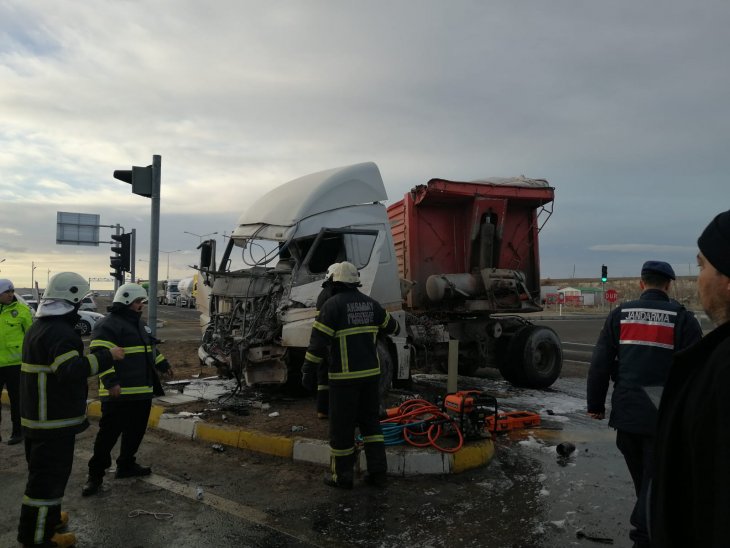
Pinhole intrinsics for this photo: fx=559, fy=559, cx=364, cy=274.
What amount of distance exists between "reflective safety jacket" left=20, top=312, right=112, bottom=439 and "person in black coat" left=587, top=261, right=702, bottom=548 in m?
3.42

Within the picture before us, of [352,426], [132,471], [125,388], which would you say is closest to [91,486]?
[132,471]

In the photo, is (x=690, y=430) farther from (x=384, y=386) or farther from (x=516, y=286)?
(x=516, y=286)

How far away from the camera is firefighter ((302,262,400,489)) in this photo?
4656 millimetres

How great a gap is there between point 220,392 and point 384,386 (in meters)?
2.57

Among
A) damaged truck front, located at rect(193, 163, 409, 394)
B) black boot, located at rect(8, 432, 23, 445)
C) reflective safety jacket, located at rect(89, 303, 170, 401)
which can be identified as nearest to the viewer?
reflective safety jacket, located at rect(89, 303, 170, 401)

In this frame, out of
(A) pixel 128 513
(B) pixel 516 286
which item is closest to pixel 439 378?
(B) pixel 516 286

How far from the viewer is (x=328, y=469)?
16.8 feet

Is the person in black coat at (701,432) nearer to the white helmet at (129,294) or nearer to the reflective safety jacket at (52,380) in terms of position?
the reflective safety jacket at (52,380)

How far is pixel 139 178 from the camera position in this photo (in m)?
7.89

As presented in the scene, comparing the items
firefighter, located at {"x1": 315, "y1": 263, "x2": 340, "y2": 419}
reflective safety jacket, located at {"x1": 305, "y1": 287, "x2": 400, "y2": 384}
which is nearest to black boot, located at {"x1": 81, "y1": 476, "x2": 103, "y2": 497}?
reflective safety jacket, located at {"x1": 305, "y1": 287, "x2": 400, "y2": 384}

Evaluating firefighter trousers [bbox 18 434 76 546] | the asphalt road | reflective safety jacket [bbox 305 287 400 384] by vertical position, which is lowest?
the asphalt road

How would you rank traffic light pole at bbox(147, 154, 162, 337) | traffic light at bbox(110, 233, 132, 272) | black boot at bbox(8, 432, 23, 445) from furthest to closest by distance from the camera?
traffic light at bbox(110, 233, 132, 272)
traffic light pole at bbox(147, 154, 162, 337)
black boot at bbox(8, 432, 23, 445)

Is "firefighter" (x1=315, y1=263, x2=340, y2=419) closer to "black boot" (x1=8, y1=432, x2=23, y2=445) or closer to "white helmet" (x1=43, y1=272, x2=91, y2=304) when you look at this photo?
"white helmet" (x1=43, y1=272, x2=91, y2=304)

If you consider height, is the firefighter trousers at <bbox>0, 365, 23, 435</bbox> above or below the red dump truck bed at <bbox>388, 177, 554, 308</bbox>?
below
